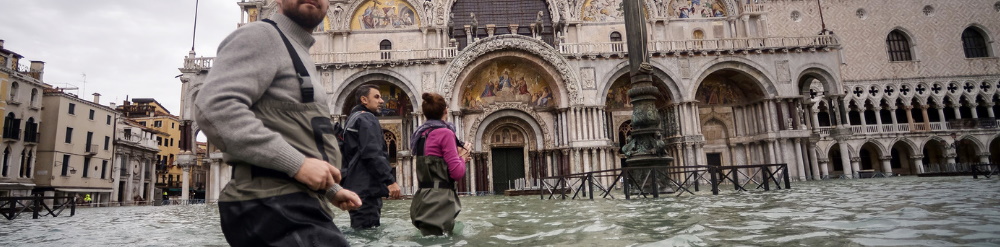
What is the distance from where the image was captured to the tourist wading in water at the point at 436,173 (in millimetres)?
4621

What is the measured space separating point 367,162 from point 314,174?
3164 millimetres

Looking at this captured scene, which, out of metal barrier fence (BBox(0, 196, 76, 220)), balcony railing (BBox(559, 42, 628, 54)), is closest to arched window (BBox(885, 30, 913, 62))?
balcony railing (BBox(559, 42, 628, 54))

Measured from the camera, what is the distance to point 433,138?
4836mm

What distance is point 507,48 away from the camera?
69.5 feet

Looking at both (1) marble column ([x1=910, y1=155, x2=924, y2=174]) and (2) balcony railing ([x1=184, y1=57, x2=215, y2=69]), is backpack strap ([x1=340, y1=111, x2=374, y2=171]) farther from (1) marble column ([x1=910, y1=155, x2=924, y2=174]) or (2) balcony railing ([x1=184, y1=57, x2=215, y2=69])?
(1) marble column ([x1=910, y1=155, x2=924, y2=174])

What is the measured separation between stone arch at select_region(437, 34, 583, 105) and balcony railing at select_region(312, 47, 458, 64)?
3.10 ft

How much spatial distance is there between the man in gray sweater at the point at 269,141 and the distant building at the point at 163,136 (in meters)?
53.5

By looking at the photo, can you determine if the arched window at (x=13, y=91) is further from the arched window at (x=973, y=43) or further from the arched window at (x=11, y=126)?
the arched window at (x=973, y=43)

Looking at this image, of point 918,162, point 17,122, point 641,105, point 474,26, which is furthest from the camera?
point 918,162

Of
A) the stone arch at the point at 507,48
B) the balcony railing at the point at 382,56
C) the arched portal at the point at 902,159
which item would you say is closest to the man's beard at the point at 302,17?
the stone arch at the point at 507,48

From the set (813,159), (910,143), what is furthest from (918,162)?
(813,159)

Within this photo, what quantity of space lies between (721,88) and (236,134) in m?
25.1

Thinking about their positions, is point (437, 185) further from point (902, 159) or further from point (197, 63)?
point (902, 159)

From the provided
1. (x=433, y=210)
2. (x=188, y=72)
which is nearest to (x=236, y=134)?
(x=433, y=210)
